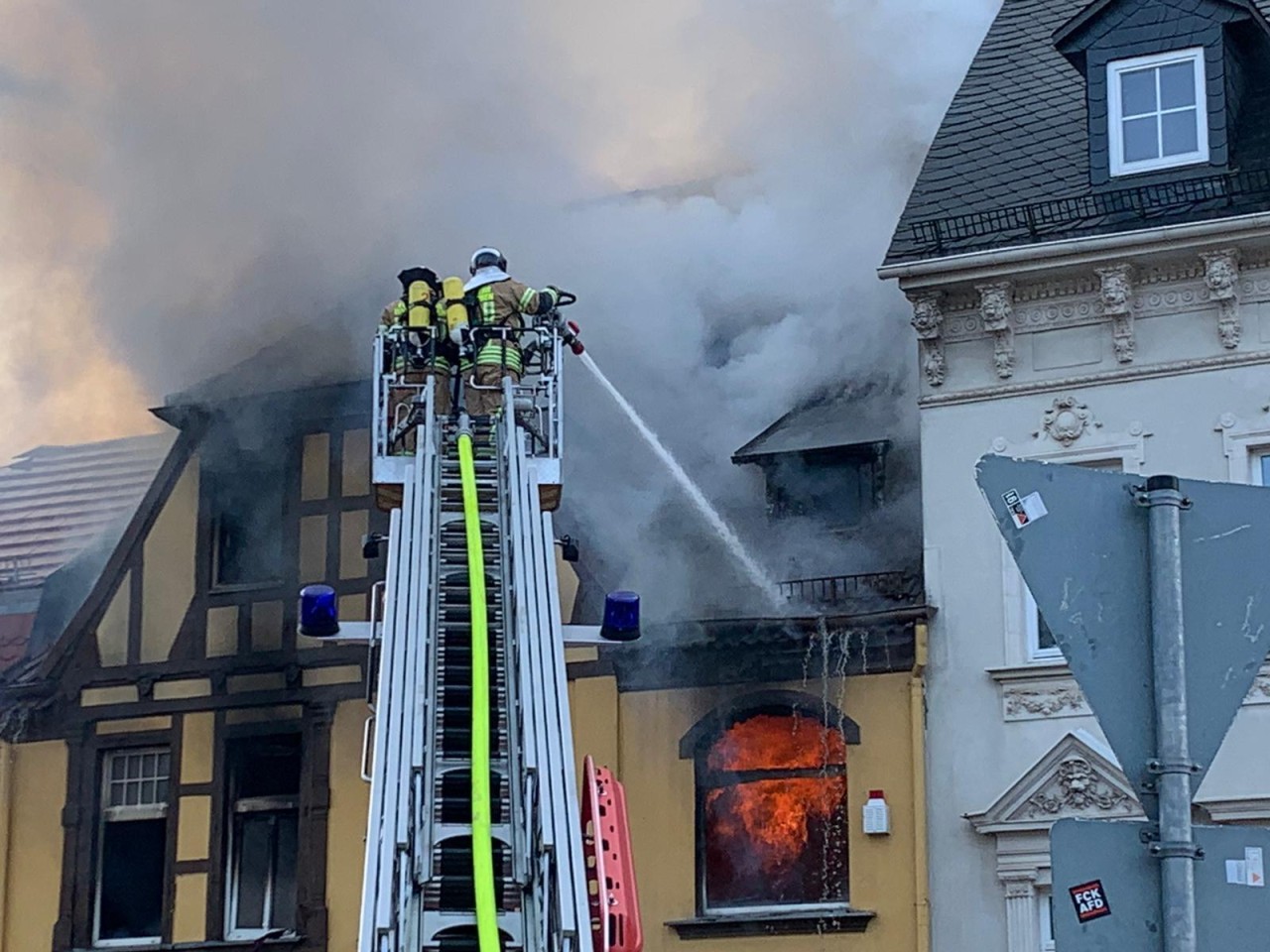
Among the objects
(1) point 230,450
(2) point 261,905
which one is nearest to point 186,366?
(1) point 230,450

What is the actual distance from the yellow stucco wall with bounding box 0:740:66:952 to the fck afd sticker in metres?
13.7

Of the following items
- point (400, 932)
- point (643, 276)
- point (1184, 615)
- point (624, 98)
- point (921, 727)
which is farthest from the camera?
point (624, 98)

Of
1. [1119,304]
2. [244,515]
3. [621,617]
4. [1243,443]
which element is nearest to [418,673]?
[621,617]

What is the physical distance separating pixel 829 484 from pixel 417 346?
3.27 metres

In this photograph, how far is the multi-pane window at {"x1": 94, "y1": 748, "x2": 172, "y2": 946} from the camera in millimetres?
16281

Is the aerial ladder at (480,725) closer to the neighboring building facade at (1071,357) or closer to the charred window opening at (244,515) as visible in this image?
the charred window opening at (244,515)

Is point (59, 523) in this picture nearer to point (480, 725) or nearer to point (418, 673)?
point (418, 673)

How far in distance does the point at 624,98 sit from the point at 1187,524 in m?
17.5

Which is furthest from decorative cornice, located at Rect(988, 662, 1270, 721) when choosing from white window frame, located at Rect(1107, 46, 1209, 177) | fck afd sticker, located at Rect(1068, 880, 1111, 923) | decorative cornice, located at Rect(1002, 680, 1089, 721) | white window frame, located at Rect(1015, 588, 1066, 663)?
fck afd sticker, located at Rect(1068, 880, 1111, 923)

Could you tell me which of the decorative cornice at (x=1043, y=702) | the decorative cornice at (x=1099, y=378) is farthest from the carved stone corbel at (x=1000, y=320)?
the decorative cornice at (x=1043, y=702)

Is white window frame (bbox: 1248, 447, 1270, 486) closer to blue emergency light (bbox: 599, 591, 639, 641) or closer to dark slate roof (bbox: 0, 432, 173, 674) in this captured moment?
blue emergency light (bbox: 599, 591, 639, 641)

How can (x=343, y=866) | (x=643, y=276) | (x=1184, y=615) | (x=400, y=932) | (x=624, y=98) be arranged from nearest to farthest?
(x=1184, y=615), (x=400, y=932), (x=343, y=866), (x=643, y=276), (x=624, y=98)

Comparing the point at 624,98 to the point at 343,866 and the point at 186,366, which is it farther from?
the point at 343,866

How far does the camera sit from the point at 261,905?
16062mm
